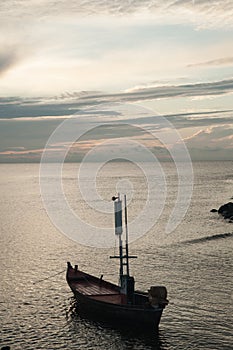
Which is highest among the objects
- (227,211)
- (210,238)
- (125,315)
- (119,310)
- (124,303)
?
(227,211)

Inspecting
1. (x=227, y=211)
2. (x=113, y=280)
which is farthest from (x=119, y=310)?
(x=227, y=211)

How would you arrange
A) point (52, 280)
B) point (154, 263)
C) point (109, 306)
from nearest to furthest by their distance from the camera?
point (109, 306)
point (52, 280)
point (154, 263)

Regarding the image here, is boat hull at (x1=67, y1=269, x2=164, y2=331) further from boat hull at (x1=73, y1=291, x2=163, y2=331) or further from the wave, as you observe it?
the wave

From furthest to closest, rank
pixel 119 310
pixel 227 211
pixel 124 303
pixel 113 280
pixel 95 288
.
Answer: pixel 227 211, pixel 113 280, pixel 95 288, pixel 124 303, pixel 119 310

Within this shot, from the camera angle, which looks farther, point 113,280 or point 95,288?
point 113,280

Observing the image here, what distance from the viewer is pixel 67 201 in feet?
606

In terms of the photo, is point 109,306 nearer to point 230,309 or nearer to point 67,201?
point 230,309

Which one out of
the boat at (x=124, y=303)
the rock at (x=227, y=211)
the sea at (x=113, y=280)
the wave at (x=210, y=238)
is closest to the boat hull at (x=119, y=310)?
the boat at (x=124, y=303)

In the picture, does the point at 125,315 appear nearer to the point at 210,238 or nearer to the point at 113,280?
the point at 113,280

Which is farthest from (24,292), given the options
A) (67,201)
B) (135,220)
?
(67,201)

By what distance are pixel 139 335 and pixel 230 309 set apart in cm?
1204

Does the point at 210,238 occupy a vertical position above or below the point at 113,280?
above

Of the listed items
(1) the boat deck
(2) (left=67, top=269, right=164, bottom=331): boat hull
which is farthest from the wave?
(2) (left=67, top=269, right=164, bottom=331): boat hull

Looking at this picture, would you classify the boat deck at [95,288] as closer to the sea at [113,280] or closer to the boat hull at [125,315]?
the boat hull at [125,315]
